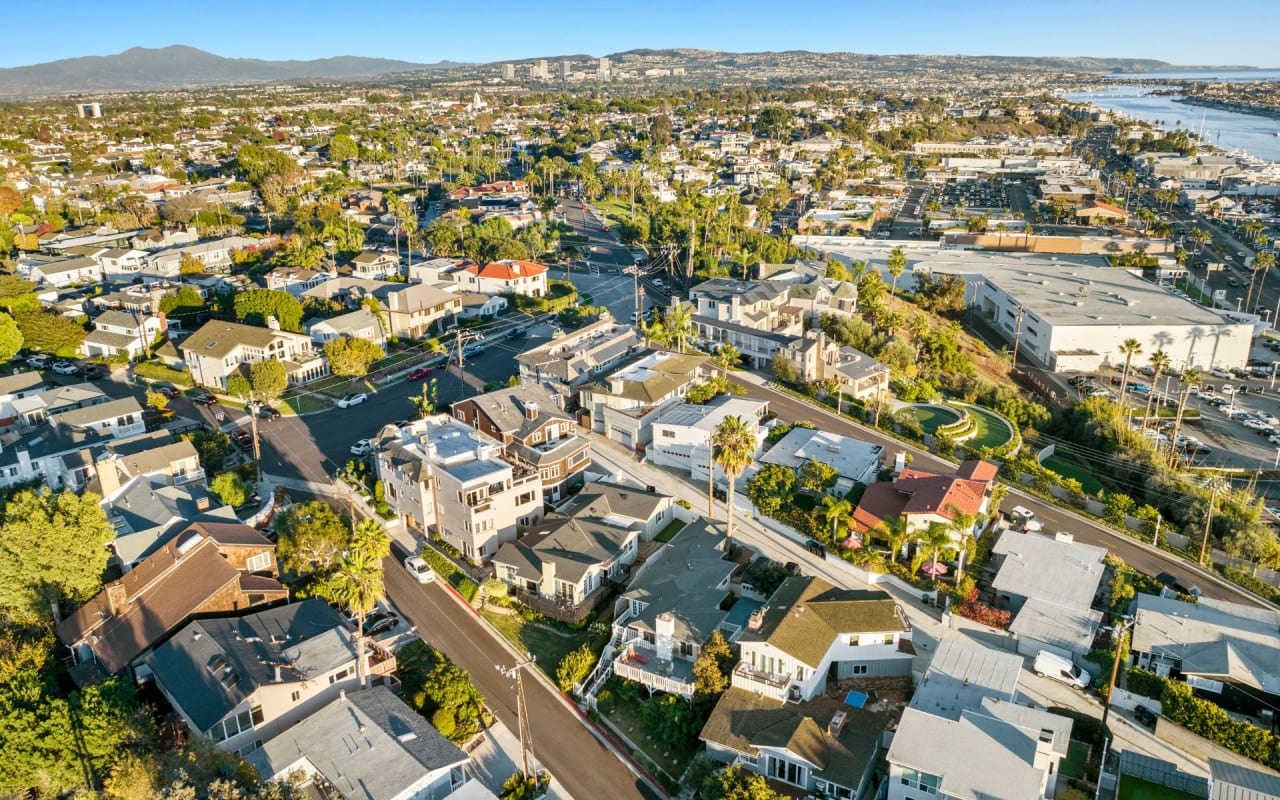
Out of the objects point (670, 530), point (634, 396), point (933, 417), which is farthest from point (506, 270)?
point (670, 530)

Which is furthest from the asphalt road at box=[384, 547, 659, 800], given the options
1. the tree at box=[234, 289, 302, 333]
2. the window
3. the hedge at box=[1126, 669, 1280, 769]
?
the tree at box=[234, 289, 302, 333]

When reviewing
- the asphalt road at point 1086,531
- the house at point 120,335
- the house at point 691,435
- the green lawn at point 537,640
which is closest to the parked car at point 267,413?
the house at point 120,335

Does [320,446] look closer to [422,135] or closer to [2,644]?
[2,644]

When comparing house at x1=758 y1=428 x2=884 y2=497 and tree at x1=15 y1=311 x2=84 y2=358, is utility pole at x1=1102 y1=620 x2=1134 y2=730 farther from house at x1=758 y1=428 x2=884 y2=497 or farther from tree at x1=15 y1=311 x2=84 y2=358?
tree at x1=15 y1=311 x2=84 y2=358

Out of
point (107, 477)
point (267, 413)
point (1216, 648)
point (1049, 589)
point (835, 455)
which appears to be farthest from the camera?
point (267, 413)

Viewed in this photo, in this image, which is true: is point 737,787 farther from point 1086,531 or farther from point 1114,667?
point 1086,531

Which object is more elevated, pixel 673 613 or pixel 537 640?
pixel 673 613
